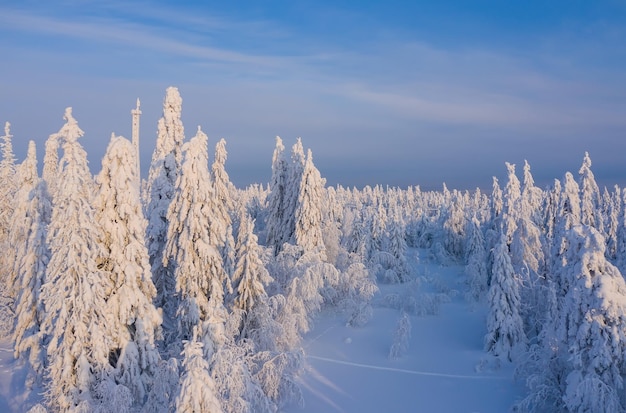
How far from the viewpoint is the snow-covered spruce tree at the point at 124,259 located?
19.2 metres

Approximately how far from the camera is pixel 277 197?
43.2m

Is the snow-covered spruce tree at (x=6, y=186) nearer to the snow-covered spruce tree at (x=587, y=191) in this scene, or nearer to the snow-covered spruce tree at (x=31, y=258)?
the snow-covered spruce tree at (x=31, y=258)

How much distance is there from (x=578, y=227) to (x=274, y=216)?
26.6 metres

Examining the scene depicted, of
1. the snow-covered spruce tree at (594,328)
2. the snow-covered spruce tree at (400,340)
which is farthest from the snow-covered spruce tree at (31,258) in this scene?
the snow-covered spruce tree at (594,328)

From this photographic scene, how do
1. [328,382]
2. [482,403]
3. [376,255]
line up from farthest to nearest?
[376,255] → [328,382] → [482,403]

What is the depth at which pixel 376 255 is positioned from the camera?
2125 inches

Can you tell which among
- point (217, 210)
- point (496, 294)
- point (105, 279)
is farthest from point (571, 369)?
point (105, 279)

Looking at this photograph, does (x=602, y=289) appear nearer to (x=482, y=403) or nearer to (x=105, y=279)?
(x=482, y=403)

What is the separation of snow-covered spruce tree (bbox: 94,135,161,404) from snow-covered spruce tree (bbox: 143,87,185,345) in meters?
6.96

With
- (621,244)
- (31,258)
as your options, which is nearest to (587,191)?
(621,244)

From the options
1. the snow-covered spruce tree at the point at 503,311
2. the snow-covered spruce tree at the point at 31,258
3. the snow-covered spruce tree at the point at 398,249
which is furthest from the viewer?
the snow-covered spruce tree at the point at 398,249

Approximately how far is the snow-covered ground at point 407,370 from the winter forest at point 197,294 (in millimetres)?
999

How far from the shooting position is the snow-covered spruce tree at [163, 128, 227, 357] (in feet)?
79.2

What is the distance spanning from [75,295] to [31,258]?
10583 millimetres
